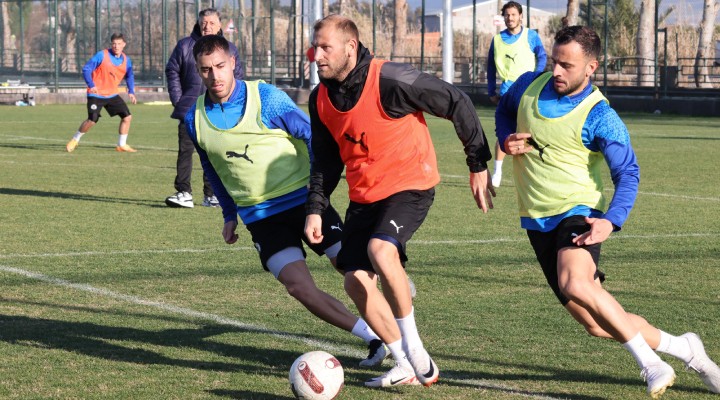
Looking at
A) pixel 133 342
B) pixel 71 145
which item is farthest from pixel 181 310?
pixel 71 145

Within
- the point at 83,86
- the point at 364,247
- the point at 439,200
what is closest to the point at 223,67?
the point at 364,247

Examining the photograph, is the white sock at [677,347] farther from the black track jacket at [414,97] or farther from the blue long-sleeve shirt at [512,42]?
the blue long-sleeve shirt at [512,42]

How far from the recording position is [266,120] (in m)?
6.28

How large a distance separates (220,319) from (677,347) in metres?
2.92

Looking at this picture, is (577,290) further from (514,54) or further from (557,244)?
(514,54)

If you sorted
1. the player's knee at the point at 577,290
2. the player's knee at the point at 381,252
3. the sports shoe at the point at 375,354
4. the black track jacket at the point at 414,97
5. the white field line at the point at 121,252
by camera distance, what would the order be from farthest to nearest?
the white field line at the point at 121,252 → the sports shoe at the point at 375,354 → the black track jacket at the point at 414,97 → the player's knee at the point at 381,252 → the player's knee at the point at 577,290

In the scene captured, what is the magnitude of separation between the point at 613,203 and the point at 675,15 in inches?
1645

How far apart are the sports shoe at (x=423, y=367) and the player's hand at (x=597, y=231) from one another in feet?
2.98

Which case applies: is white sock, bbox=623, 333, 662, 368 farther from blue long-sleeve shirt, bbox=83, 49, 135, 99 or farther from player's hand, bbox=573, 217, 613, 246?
blue long-sleeve shirt, bbox=83, 49, 135, 99

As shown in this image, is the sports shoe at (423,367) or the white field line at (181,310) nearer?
the sports shoe at (423,367)

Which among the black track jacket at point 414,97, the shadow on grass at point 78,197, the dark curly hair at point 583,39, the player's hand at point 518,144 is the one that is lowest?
the shadow on grass at point 78,197

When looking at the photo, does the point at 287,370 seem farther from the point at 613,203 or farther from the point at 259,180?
the point at 613,203

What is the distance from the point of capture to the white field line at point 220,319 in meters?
5.61

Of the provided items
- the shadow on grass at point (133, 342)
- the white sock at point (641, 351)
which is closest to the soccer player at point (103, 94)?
the shadow on grass at point (133, 342)
